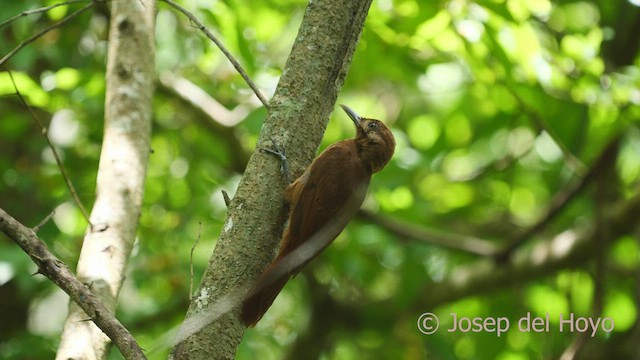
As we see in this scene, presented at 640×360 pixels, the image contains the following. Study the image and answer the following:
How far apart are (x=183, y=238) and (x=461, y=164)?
110 inches

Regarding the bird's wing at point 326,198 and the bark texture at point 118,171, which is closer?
the bark texture at point 118,171

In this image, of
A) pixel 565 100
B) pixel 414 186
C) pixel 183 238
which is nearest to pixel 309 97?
pixel 565 100

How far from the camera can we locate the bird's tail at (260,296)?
2156mm

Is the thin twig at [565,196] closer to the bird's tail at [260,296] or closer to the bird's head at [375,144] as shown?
the bird's head at [375,144]

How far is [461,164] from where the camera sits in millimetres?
6559

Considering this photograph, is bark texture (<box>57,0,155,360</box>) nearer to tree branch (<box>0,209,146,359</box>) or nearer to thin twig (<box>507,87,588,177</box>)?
tree branch (<box>0,209,146,359</box>)

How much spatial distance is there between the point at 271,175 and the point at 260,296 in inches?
15.5

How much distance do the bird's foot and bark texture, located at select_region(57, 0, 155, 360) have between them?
1.93 ft

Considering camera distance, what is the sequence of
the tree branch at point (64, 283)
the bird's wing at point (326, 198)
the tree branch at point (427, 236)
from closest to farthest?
the tree branch at point (64, 283)
the bird's wing at point (326, 198)
the tree branch at point (427, 236)

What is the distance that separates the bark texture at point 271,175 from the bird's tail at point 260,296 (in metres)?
0.03

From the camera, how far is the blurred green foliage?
3.88 m

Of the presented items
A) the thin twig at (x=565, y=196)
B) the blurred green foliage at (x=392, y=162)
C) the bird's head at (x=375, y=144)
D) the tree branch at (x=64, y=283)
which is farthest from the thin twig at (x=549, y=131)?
the tree branch at (x=64, y=283)

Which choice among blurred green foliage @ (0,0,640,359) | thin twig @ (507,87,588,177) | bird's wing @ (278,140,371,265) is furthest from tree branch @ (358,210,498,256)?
bird's wing @ (278,140,371,265)

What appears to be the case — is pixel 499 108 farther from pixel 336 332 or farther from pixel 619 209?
pixel 336 332
